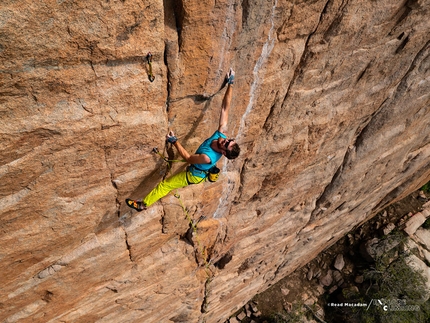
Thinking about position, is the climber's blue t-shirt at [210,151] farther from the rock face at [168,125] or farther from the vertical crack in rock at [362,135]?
the vertical crack in rock at [362,135]

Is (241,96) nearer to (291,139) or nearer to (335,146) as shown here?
(291,139)

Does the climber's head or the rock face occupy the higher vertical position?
the rock face

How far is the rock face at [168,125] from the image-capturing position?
9.14ft

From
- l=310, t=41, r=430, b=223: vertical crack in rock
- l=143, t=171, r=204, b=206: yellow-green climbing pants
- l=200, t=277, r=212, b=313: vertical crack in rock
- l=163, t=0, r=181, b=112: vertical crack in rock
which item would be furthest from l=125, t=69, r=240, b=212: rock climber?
l=200, t=277, r=212, b=313: vertical crack in rock

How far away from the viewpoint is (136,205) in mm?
4422

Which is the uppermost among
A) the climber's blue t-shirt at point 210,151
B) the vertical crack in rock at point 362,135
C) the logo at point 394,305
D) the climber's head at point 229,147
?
the vertical crack in rock at point 362,135

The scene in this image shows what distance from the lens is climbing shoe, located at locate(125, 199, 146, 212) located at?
4.34 metres

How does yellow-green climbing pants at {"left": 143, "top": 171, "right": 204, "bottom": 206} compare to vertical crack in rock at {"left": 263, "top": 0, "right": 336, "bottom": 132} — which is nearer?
vertical crack in rock at {"left": 263, "top": 0, "right": 336, "bottom": 132}

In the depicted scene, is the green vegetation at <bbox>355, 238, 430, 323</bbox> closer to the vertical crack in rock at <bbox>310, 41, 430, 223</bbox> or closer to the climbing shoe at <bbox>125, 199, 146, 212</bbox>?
the vertical crack in rock at <bbox>310, 41, 430, 223</bbox>

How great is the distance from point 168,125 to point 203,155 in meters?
0.56

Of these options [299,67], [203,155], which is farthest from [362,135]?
[203,155]

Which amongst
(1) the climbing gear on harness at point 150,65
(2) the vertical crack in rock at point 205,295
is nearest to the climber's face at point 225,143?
(1) the climbing gear on harness at point 150,65

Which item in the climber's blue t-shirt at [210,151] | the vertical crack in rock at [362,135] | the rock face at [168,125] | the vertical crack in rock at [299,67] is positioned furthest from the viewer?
the vertical crack in rock at [362,135]

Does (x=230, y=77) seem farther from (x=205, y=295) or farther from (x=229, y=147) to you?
(x=205, y=295)
